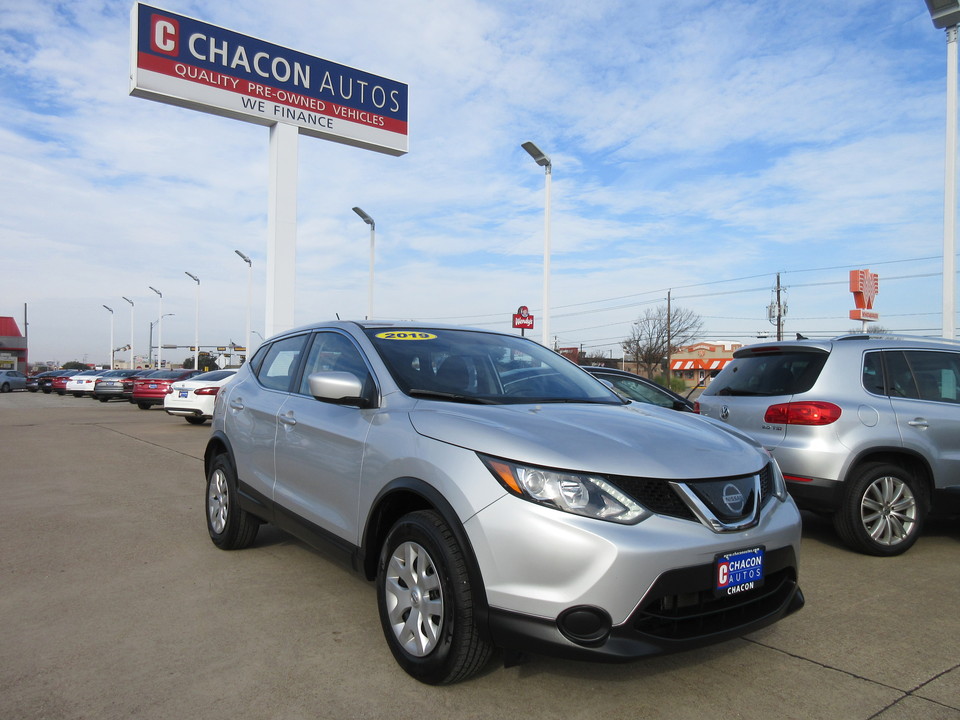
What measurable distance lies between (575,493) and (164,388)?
2335cm

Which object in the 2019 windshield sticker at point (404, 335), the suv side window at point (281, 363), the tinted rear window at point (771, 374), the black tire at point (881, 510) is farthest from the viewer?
the tinted rear window at point (771, 374)

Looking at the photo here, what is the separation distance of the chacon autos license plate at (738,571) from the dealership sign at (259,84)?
18824 mm

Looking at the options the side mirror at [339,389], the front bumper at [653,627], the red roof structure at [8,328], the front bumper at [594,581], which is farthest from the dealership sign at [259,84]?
the red roof structure at [8,328]

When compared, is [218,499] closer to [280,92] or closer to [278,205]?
[278,205]

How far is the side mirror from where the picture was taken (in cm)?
341

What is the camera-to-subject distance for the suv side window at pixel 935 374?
5.45 meters

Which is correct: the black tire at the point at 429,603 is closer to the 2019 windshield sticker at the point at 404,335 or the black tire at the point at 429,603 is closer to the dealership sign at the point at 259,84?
the 2019 windshield sticker at the point at 404,335

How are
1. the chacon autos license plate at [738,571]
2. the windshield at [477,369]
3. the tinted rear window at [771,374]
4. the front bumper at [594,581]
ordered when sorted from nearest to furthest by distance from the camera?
the front bumper at [594,581]
the chacon autos license plate at [738,571]
the windshield at [477,369]
the tinted rear window at [771,374]

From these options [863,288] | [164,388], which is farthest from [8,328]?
[863,288]

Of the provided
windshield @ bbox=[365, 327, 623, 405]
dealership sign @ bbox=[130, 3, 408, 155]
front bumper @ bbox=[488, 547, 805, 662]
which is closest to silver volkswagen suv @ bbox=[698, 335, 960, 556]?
windshield @ bbox=[365, 327, 623, 405]

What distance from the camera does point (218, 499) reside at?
17.6ft

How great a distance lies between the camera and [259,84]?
1933 cm

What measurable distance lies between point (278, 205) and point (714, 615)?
62.1 feet

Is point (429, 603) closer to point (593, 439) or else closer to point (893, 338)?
point (593, 439)
